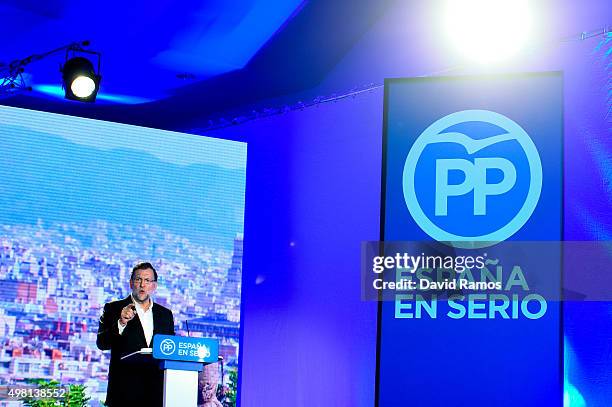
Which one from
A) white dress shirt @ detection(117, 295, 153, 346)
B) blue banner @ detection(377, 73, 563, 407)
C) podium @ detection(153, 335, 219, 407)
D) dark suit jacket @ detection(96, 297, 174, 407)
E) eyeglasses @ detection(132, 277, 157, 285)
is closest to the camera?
podium @ detection(153, 335, 219, 407)

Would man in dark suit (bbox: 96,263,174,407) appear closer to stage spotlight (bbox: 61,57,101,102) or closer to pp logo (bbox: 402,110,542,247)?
stage spotlight (bbox: 61,57,101,102)

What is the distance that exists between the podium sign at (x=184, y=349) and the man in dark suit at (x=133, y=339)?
2065 mm

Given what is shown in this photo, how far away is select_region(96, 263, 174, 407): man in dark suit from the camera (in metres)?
6.77

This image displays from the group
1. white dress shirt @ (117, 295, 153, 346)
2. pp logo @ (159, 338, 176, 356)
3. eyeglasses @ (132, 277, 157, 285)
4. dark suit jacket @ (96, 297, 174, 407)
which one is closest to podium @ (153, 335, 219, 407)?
pp logo @ (159, 338, 176, 356)

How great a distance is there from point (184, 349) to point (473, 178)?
2459mm

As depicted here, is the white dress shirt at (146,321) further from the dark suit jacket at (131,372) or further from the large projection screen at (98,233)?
the large projection screen at (98,233)

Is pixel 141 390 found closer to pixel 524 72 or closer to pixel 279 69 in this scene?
pixel 279 69

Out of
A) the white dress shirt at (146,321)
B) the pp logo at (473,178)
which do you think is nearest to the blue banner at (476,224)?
the pp logo at (473,178)

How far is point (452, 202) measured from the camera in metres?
6.29

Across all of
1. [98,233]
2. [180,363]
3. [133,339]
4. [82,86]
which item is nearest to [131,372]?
[133,339]

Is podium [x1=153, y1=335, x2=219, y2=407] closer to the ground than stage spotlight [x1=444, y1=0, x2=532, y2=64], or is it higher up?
closer to the ground

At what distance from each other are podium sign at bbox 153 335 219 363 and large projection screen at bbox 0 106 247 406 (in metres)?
2.32

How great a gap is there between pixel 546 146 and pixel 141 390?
3.30 m

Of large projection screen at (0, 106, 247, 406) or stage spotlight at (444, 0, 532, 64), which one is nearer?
stage spotlight at (444, 0, 532, 64)
